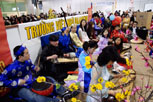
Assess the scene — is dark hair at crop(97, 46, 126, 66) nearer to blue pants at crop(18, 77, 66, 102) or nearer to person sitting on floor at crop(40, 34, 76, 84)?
blue pants at crop(18, 77, 66, 102)

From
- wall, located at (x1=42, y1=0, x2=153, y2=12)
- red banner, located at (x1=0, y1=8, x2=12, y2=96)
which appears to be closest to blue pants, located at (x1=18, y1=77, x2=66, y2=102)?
red banner, located at (x1=0, y1=8, x2=12, y2=96)

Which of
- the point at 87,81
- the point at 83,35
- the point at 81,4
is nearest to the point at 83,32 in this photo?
the point at 83,35

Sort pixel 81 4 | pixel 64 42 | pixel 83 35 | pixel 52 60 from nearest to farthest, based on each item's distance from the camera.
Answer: pixel 52 60 < pixel 64 42 < pixel 83 35 < pixel 81 4

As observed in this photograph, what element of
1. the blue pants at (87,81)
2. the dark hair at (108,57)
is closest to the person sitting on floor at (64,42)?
the blue pants at (87,81)

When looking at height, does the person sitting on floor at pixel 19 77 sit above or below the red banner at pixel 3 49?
below

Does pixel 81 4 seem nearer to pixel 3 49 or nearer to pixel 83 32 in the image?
pixel 83 32

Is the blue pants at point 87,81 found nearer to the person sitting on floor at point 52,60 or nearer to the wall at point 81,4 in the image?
the person sitting on floor at point 52,60

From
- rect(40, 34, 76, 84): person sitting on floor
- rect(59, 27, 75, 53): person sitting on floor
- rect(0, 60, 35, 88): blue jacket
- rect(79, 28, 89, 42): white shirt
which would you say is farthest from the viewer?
rect(79, 28, 89, 42): white shirt

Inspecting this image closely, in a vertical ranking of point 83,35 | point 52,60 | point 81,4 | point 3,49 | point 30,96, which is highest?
point 81,4

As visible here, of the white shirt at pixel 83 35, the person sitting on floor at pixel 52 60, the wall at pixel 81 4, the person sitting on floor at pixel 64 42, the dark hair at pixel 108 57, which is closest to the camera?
the dark hair at pixel 108 57

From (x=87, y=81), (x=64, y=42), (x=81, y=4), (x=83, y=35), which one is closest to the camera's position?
(x=87, y=81)

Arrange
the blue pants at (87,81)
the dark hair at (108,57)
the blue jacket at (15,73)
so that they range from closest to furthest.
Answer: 1. the dark hair at (108,57)
2. the blue jacket at (15,73)
3. the blue pants at (87,81)

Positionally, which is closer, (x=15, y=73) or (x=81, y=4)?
(x=15, y=73)

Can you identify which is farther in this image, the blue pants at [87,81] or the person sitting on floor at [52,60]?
the person sitting on floor at [52,60]
